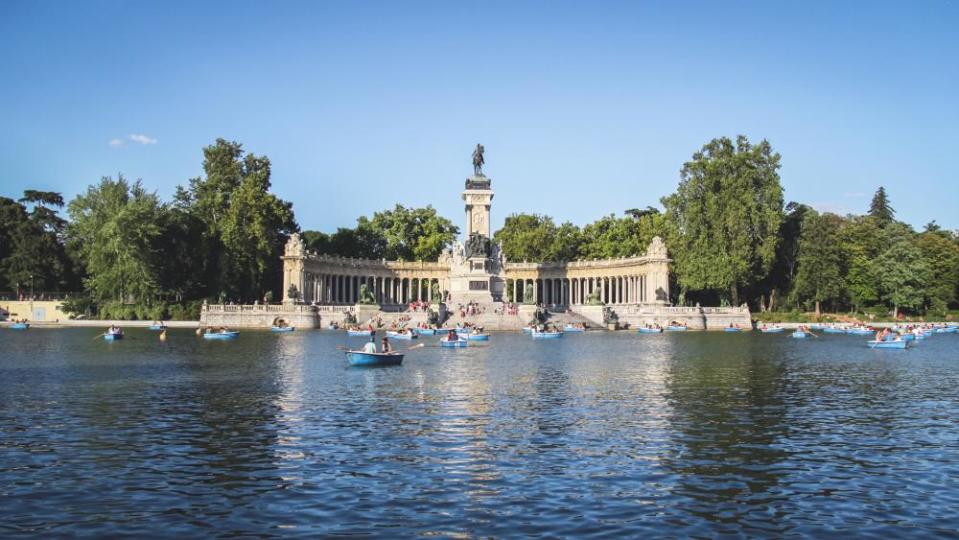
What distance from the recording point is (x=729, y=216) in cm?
9450

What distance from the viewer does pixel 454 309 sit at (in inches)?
3551

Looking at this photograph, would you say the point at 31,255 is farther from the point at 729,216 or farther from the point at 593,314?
the point at 729,216

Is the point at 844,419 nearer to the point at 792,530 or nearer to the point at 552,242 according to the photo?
the point at 792,530

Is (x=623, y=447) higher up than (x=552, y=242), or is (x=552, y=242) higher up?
(x=552, y=242)

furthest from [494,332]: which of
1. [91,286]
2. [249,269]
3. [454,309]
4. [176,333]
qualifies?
[91,286]

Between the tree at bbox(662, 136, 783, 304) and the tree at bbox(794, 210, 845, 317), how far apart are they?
5.11 metres

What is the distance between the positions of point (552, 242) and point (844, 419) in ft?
336

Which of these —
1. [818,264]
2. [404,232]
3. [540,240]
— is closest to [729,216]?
[818,264]

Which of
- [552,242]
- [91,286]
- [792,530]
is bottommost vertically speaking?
[792,530]

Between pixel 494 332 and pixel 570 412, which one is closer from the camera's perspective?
pixel 570 412

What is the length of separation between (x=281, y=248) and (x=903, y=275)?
7943cm

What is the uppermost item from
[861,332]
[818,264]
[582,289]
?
[818,264]

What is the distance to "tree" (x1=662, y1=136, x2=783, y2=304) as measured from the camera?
94.4 m

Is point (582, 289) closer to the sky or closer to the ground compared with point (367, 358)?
closer to the sky
